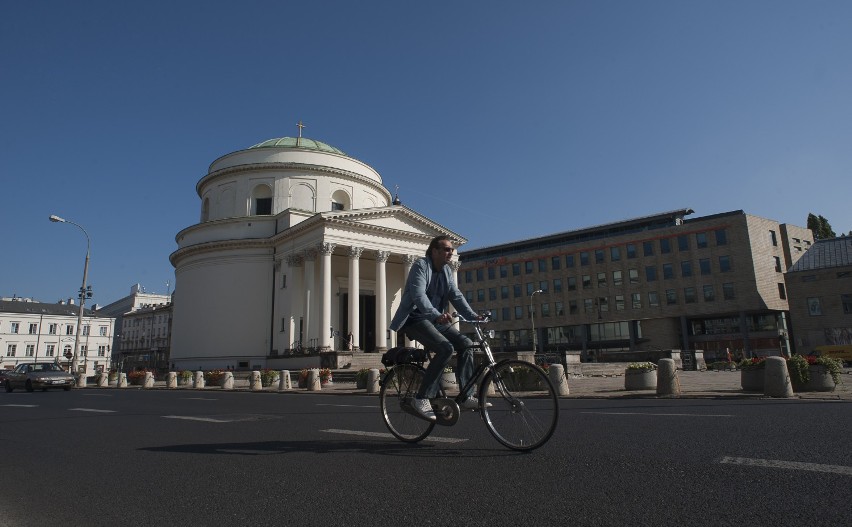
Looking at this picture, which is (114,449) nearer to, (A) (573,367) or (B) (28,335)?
(A) (573,367)

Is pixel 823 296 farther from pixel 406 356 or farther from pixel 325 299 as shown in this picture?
pixel 406 356

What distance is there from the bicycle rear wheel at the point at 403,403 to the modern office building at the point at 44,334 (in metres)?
98.4

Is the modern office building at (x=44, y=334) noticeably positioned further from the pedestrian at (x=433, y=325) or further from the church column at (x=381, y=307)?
the pedestrian at (x=433, y=325)

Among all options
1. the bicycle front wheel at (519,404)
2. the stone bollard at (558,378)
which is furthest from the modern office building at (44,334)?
the bicycle front wheel at (519,404)

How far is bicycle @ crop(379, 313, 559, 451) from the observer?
5289mm

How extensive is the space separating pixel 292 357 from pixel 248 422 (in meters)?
31.2

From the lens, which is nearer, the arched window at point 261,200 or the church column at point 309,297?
the church column at point 309,297

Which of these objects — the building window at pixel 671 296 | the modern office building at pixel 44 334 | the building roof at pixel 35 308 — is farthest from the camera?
the building roof at pixel 35 308

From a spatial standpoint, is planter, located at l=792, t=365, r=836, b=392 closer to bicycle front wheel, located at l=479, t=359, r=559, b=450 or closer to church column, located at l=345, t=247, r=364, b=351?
bicycle front wheel, located at l=479, t=359, r=559, b=450

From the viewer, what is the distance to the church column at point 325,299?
37.8 metres

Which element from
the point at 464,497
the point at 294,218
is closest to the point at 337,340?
the point at 294,218

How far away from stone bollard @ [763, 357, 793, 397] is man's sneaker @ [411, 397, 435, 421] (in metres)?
10.4

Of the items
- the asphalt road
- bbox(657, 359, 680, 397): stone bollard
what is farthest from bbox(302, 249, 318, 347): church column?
the asphalt road

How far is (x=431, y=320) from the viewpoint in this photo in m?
5.85
